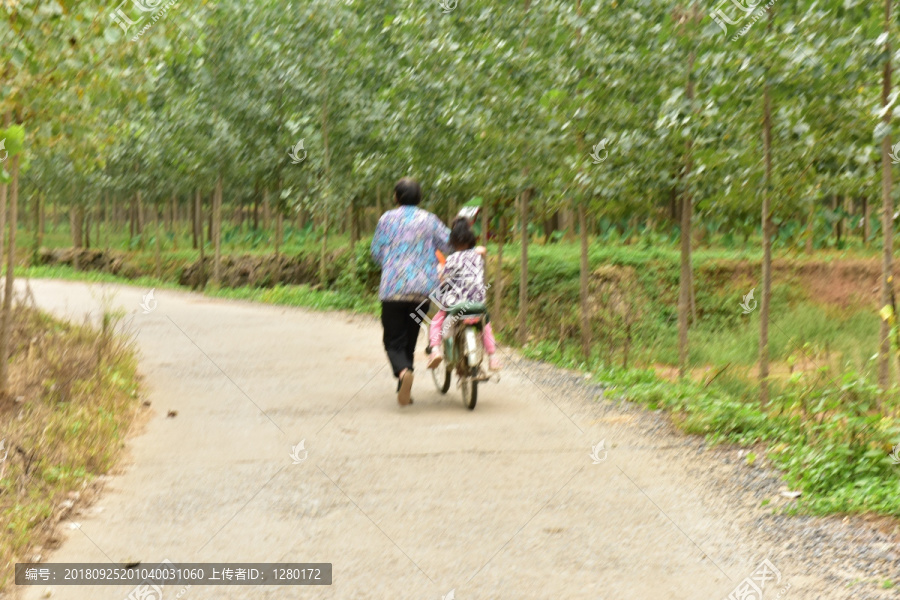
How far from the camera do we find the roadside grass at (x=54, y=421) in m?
6.36

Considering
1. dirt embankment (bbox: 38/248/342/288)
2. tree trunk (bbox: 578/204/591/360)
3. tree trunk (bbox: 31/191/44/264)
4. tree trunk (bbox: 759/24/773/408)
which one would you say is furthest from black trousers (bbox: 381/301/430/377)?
tree trunk (bbox: 31/191/44/264)

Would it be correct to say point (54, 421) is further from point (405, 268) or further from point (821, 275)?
point (821, 275)

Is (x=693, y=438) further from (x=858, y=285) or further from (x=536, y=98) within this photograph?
(x=858, y=285)

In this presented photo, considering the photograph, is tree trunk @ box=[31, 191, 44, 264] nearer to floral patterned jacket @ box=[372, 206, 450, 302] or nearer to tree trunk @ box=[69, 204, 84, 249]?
tree trunk @ box=[69, 204, 84, 249]

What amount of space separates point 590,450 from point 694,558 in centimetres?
244

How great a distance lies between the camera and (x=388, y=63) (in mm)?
21047

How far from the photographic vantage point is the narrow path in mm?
5492

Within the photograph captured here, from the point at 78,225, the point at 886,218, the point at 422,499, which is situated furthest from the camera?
the point at 78,225

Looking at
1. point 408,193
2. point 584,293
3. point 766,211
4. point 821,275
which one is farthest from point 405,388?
point 821,275

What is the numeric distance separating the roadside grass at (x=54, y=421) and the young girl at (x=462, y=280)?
2.96m

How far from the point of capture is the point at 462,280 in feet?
31.4

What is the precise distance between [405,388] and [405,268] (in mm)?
1114

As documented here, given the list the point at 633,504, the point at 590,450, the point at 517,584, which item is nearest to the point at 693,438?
the point at 590,450

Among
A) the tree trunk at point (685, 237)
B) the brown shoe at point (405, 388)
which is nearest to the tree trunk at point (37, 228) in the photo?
the tree trunk at point (685, 237)
